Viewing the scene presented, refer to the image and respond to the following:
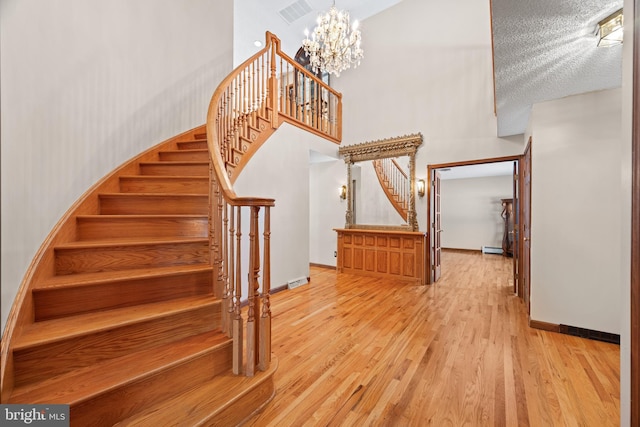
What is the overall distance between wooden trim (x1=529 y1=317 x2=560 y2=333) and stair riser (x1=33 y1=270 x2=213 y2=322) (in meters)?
3.29

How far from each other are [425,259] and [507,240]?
15.2ft

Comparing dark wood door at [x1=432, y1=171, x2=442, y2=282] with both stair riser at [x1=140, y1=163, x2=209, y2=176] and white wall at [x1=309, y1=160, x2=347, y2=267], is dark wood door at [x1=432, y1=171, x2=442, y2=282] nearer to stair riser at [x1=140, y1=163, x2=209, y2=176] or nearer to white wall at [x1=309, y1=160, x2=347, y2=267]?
white wall at [x1=309, y1=160, x2=347, y2=267]

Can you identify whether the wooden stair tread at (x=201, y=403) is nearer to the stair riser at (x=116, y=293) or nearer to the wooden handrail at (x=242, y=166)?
the wooden handrail at (x=242, y=166)

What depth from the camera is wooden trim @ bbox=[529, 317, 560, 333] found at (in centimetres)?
271

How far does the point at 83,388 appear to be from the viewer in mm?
1182

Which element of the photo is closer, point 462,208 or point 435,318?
point 435,318

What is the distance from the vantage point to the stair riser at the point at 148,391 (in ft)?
3.79

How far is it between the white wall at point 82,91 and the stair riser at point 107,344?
12.7 inches

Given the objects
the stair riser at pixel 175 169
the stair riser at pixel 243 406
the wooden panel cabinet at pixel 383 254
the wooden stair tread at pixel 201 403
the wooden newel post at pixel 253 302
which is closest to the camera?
the wooden stair tread at pixel 201 403

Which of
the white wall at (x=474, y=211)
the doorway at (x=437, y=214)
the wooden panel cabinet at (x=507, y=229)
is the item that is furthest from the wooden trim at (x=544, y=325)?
the white wall at (x=474, y=211)

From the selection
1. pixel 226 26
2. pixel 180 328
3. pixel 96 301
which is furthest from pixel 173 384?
pixel 226 26

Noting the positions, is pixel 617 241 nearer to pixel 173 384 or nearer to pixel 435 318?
pixel 435 318

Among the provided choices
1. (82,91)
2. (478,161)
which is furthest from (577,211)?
(82,91)

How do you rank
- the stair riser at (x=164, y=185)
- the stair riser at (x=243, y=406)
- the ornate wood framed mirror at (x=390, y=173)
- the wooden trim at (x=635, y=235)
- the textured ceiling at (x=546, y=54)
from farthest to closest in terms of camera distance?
1. the ornate wood framed mirror at (x=390, y=173)
2. the stair riser at (x=164, y=185)
3. the textured ceiling at (x=546, y=54)
4. the stair riser at (x=243, y=406)
5. the wooden trim at (x=635, y=235)
